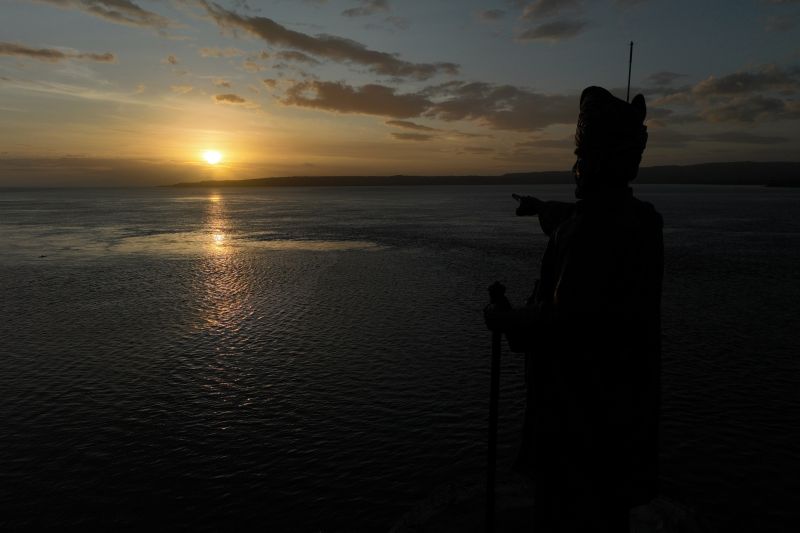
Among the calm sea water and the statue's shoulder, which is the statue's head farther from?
the calm sea water

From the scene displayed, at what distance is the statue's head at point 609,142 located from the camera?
3934 mm

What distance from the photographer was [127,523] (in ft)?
51.9

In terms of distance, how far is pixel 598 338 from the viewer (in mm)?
3645

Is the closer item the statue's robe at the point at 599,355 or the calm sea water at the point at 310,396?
the statue's robe at the point at 599,355

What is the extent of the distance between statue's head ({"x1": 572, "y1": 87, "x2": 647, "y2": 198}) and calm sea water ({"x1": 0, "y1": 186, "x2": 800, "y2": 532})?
47.6 feet

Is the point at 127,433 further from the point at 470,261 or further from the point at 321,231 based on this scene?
the point at 321,231

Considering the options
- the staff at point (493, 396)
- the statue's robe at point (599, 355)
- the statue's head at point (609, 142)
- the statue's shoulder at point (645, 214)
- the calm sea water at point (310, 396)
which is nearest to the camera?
the statue's robe at point (599, 355)

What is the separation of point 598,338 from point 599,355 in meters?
0.16

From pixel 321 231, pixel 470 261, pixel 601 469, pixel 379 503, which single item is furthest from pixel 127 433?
pixel 321 231

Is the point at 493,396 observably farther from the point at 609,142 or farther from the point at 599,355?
the point at 609,142

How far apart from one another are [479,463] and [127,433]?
551 inches

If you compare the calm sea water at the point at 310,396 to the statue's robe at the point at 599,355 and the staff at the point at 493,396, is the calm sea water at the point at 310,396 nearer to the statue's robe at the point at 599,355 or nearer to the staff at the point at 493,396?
the staff at the point at 493,396

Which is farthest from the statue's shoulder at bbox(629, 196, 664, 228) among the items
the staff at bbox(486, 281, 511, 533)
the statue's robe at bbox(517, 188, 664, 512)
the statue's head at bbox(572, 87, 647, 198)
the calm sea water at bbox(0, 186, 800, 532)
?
the calm sea water at bbox(0, 186, 800, 532)

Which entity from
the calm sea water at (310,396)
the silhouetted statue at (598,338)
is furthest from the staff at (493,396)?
the calm sea water at (310,396)
